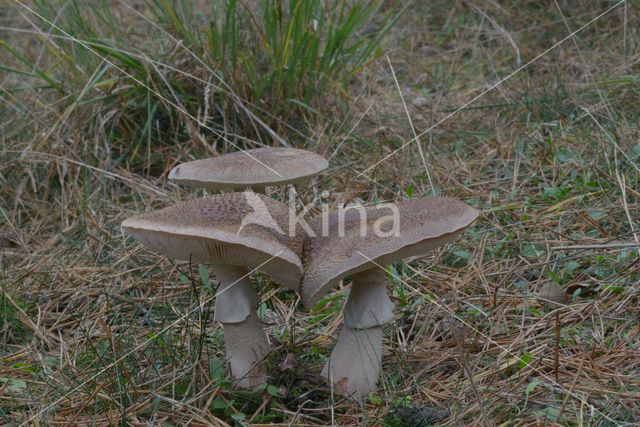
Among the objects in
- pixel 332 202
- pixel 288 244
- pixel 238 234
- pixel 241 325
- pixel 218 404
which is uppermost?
pixel 238 234

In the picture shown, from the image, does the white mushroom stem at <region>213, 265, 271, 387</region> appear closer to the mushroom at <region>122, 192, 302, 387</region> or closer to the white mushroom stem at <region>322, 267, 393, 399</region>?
the mushroom at <region>122, 192, 302, 387</region>

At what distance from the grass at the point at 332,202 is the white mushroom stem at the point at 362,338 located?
0.07 meters

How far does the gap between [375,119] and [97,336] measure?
230 cm

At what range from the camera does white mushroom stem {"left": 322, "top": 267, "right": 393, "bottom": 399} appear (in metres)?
2.29

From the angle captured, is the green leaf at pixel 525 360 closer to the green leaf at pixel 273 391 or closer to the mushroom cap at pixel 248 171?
the green leaf at pixel 273 391

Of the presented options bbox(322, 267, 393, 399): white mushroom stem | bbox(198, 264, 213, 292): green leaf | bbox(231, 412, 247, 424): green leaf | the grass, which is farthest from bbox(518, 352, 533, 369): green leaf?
bbox(198, 264, 213, 292): green leaf

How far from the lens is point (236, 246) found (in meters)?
1.97

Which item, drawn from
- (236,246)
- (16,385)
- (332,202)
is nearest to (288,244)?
(236,246)

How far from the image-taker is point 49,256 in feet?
11.0

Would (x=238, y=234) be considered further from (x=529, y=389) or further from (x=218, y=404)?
(x=529, y=389)

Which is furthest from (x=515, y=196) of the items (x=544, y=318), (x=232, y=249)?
(x=232, y=249)

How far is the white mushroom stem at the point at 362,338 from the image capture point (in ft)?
7.50

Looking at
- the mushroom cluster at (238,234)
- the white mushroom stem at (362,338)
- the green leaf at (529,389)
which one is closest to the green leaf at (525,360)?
the green leaf at (529,389)

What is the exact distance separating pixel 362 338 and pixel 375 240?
44 cm
